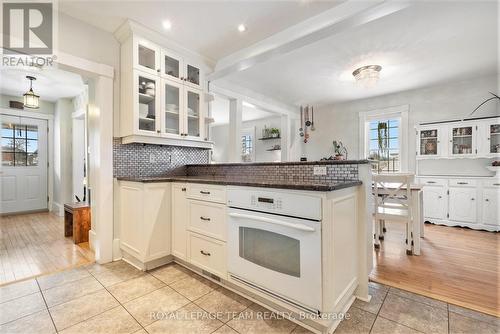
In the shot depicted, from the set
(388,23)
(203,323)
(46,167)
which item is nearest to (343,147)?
(388,23)

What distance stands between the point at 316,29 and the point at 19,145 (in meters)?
5.90

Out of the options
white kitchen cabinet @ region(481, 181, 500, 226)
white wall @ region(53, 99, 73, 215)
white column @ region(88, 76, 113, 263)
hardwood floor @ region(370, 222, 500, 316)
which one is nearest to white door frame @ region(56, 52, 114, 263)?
white column @ region(88, 76, 113, 263)

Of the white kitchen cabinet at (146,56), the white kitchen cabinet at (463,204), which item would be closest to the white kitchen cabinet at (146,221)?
the white kitchen cabinet at (146,56)

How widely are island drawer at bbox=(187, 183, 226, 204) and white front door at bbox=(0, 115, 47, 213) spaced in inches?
186

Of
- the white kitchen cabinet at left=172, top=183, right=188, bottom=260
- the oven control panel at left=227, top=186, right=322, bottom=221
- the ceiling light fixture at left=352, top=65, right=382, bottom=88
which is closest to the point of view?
the oven control panel at left=227, top=186, right=322, bottom=221

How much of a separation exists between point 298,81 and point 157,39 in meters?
2.39

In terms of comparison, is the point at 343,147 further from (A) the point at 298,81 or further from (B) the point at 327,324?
(B) the point at 327,324

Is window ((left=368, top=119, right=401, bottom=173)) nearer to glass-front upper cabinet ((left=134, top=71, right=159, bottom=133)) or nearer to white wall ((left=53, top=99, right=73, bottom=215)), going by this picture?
glass-front upper cabinet ((left=134, top=71, right=159, bottom=133))

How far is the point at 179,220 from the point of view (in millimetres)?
2246

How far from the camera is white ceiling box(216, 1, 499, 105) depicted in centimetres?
228

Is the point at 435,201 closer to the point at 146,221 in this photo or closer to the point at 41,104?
the point at 146,221

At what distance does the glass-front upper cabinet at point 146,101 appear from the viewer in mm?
2371

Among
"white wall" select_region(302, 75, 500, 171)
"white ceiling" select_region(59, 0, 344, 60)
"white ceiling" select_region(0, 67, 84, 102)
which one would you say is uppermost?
"white ceiling" select_region(59, 0, 344, 60)

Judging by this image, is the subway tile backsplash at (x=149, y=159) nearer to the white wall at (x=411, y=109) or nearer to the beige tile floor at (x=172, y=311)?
the beige tile floor at (x=172, y=311)
